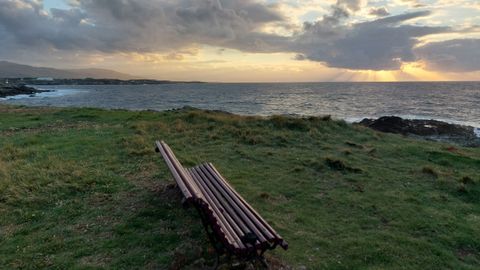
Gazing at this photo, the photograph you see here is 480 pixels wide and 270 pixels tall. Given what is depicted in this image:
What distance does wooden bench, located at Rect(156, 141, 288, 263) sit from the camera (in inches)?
191

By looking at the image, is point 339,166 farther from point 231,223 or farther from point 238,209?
point 231,223

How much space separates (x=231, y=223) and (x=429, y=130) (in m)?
32.2

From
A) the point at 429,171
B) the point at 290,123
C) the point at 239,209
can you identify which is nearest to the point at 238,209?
the point at 239,209

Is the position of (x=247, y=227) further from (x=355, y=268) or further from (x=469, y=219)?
(x=469, y=219)

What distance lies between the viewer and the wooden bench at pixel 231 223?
4.86m

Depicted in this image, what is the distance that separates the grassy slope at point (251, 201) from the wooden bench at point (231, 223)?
75cm

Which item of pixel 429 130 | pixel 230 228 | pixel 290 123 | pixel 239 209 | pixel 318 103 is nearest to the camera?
pixel 230 228

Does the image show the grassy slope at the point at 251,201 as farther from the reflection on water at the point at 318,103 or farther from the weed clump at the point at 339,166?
the reflection on water at the point at 318,103

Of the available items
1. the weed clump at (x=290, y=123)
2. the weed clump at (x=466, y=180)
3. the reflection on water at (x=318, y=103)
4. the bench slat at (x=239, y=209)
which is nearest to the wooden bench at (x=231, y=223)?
the bench slat at (x=239, y=209)

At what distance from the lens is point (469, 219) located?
326 inches

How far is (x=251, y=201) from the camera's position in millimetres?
8828

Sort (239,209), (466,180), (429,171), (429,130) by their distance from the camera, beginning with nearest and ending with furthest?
(239,209), (466,180), (429,171), (429,130)

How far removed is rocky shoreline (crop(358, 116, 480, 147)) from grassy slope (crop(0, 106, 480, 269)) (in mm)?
17306

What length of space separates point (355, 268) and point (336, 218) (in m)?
2.23
